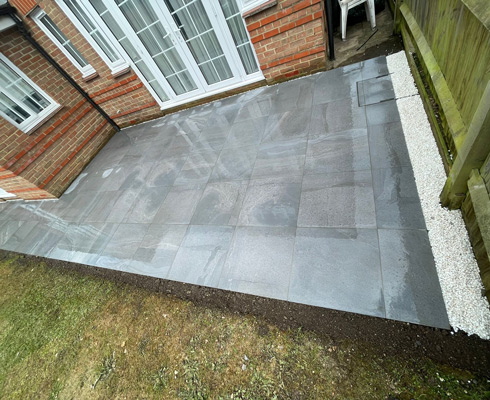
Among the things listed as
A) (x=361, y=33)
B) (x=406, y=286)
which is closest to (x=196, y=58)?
(x=361, y=33)

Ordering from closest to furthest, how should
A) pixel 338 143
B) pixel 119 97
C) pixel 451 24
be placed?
pixel 451 24 < pixel 338 143 < pixel 119 97

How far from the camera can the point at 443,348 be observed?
4.68ft

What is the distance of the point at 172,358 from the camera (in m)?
2.06

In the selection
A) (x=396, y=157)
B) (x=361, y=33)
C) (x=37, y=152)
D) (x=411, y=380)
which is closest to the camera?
(x=411, y=380)

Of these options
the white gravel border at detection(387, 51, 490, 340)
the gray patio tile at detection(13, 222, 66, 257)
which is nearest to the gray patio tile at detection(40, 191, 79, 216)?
the gray patio tile at detection(13, 222, 66, 257)

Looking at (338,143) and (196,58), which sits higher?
→ (196,58)

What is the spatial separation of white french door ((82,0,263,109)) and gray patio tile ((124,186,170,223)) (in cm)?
255

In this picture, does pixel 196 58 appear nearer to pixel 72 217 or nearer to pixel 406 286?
pixel 72 217

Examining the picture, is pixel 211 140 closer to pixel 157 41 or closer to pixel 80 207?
pixel 157 41

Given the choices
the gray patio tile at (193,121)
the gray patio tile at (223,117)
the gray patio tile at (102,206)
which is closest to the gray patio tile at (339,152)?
the gray patio tile at (223,117)

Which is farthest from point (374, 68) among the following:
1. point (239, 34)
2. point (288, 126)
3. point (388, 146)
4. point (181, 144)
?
point (181, 144)

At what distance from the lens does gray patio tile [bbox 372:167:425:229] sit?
1.94 metres

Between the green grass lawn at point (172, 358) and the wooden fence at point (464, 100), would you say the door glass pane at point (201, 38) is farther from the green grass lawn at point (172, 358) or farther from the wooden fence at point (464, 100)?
the green grass lawn at point (172, 358)

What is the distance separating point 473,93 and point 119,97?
6355 millimetres
